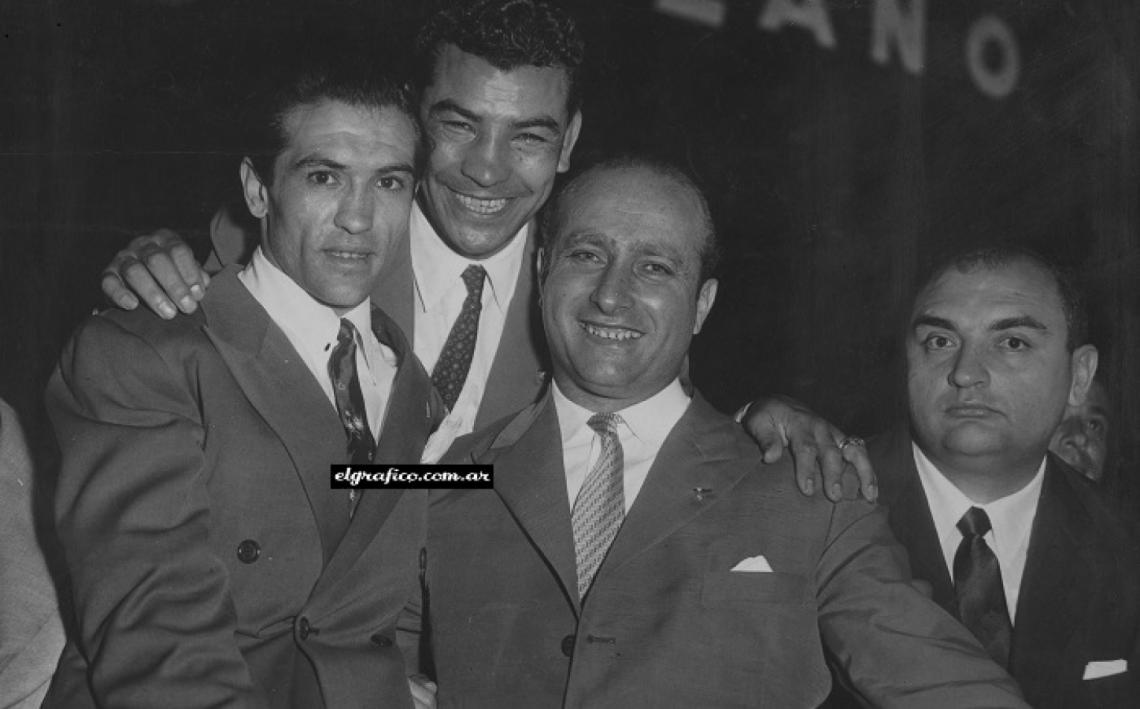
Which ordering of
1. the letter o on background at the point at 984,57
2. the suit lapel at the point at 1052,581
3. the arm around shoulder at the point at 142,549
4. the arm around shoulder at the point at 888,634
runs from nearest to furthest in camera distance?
1. the arm around shoulder at the point at 142,549
2. the arm around shoulder at the point at 888,634
3. the suit lapel at the point at 1052,581
4. the letter o on background at the point at 984,57

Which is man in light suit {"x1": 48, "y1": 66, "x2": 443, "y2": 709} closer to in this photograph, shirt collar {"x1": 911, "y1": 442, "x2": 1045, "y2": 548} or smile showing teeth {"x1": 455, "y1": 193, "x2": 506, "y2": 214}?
smile showing teeth {"x1": 455, "y1": 193, "x2": 506, "y2": 214}

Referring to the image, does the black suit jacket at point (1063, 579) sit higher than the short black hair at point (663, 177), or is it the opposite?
the short black hair at point (663, 177)

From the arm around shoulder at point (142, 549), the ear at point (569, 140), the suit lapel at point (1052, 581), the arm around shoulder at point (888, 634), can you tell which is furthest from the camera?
the ear at point (569, 140)

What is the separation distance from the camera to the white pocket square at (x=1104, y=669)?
8.09 feet

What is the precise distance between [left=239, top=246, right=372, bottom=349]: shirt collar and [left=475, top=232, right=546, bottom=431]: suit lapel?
405 millimetres

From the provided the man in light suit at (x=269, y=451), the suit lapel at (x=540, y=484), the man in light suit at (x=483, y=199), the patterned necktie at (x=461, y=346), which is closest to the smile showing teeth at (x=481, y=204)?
the man in light suit at (x=483, y=199)

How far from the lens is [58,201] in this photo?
2732 mm

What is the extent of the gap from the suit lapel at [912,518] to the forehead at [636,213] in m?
0.71

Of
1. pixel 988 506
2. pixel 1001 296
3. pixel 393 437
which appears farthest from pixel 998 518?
pixel 393 437

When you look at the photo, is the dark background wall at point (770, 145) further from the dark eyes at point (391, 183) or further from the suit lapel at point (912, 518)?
the dark eyes at point (391, 183)

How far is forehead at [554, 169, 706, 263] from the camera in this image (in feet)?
7.55

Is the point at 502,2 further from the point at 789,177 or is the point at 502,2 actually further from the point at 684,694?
the point at 684,694

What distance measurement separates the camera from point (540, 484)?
88.6 inches

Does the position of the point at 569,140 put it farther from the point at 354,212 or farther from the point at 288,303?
the point at 288,303
